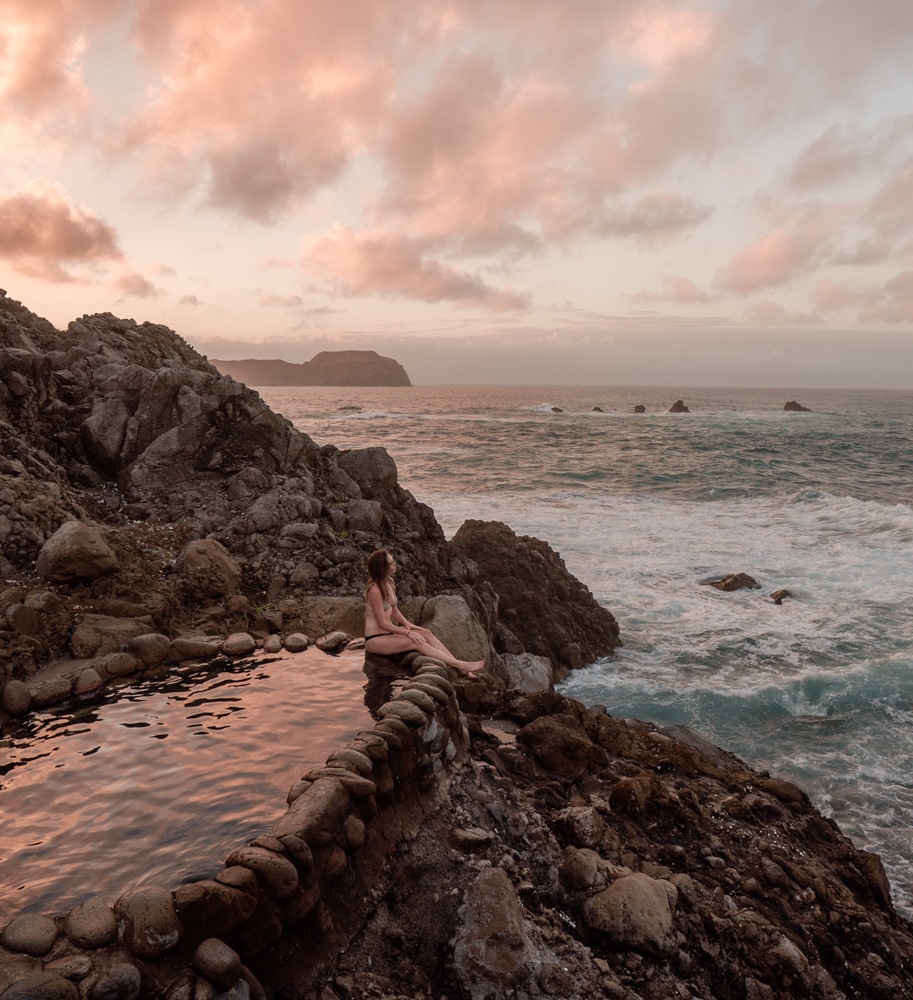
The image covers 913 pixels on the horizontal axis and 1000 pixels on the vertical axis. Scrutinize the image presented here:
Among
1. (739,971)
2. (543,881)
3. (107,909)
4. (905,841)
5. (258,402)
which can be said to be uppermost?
(258,402)

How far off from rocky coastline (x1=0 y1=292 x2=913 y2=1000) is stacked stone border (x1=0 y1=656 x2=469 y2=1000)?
16 mm

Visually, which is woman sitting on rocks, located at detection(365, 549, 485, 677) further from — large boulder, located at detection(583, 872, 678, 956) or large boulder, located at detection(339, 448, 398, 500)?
Result: large boulder, located at detection(339, 448, 398, 500)

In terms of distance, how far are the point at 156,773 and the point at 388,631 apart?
338 cm

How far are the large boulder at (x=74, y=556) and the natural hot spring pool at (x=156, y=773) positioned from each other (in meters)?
2.60

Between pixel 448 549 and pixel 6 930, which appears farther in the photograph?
pixel 448 549

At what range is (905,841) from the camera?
8.70 metres

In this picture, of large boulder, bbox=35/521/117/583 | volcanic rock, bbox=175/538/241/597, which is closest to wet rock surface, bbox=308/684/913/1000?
volcanic rock, bbox=175/538/241/597

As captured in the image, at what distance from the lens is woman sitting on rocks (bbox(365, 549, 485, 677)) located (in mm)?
8625

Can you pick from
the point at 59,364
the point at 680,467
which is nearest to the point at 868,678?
the point at 59,364

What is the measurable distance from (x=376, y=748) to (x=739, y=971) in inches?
138

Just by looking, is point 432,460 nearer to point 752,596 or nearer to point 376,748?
point 752,596

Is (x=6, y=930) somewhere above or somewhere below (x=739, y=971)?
above

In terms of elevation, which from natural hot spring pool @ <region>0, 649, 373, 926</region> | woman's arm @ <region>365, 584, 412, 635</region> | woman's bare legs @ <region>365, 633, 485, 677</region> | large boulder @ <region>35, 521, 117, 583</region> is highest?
large boulder @ <region>35, 521, 117, 583</region>

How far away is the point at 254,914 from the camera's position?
4.17 meters
